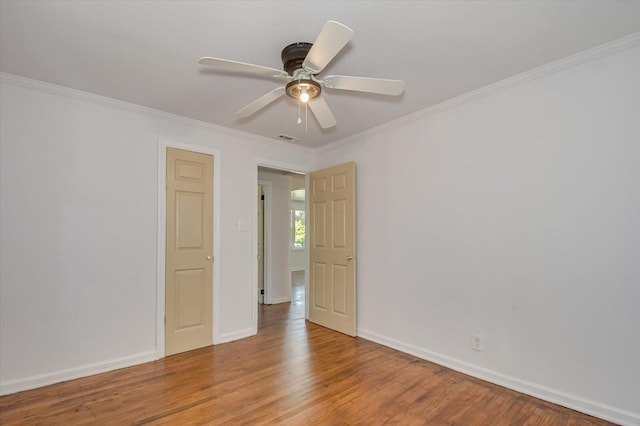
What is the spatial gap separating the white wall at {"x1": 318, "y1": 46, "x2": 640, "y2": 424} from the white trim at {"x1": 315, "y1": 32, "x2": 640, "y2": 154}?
1.6 inches

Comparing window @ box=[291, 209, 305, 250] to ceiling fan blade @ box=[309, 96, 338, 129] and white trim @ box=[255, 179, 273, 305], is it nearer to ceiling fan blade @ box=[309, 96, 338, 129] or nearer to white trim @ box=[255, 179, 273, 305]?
white trim @ box=[255, 179, 273, 305]

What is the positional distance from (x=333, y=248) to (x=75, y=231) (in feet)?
8.72

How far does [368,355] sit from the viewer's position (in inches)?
126

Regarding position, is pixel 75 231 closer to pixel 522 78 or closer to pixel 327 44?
pixel 327 44

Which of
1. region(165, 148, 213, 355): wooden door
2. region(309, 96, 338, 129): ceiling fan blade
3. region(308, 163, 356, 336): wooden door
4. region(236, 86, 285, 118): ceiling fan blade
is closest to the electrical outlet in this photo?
region(308, 163, 356, 336): wooden door

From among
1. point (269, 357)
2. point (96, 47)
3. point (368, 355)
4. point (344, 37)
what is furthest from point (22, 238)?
point (368, 355)

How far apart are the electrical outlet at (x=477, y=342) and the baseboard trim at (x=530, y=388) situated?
6.0 inches

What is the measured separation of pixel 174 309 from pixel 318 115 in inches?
95.6

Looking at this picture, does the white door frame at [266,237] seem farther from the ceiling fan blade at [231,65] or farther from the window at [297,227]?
the window at [297,227]

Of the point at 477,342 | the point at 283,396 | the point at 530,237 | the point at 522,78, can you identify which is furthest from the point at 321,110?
the point at 477,342

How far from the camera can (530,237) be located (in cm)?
246

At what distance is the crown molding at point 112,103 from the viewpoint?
8.34 ft

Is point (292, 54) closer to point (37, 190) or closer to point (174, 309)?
point (37, 190)

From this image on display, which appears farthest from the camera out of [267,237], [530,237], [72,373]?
[267,237]
